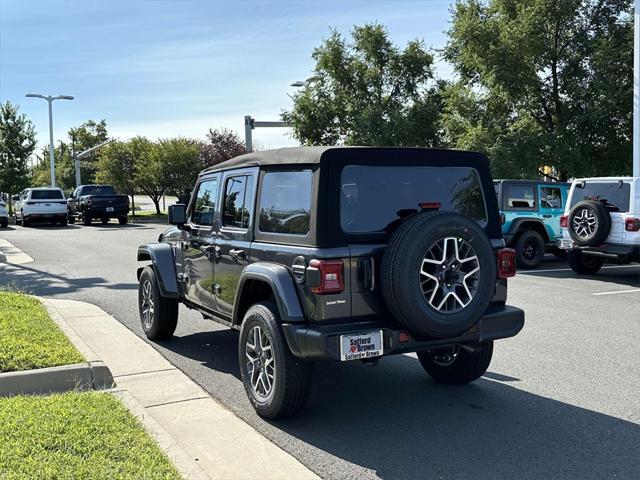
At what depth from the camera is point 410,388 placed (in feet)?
17.8

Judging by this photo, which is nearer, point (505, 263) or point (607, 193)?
point (505, 263)

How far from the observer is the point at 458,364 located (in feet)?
17.7

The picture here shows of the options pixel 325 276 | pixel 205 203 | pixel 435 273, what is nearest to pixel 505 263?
pixel 435 273

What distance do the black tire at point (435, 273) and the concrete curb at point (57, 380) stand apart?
8.71 feet

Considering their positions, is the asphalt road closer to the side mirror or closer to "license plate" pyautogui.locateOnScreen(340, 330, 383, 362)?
"license plate" pyautogui.locateOnScreen(340, 330, 383, 362)

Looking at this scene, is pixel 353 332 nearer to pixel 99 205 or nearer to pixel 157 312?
pixel 157 312

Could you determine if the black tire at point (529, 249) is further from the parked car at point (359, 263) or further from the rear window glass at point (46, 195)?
the rear window glass at point (46, 195)

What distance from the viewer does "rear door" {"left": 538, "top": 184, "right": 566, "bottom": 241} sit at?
13953 mm

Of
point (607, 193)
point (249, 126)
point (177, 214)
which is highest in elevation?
point (249, 126)

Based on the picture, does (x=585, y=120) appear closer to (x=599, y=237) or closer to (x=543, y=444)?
(x=599, y=237)

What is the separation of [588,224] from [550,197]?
267cm

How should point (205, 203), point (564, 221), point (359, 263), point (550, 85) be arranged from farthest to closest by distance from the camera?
point (550, 85), point (564, 221), point (205, 203), point (359, 263)

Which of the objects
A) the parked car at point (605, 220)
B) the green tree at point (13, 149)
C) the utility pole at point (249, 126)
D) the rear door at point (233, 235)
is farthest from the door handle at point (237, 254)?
the green tree at point (13, 149)

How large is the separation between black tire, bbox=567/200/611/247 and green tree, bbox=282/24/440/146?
1428 cm
